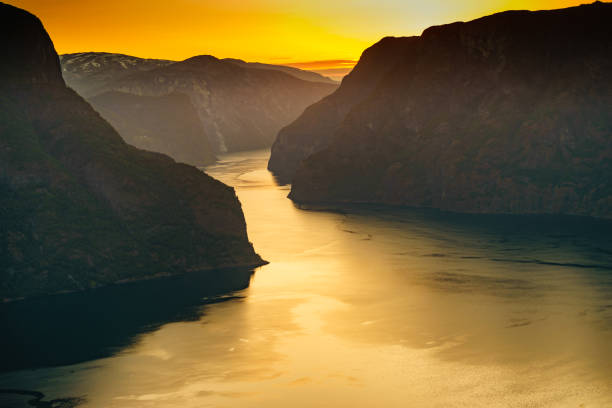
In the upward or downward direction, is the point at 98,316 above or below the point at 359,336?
above

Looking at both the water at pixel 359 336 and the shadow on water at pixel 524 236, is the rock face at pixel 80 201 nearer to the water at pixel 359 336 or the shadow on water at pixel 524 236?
the water at pixel 359 336

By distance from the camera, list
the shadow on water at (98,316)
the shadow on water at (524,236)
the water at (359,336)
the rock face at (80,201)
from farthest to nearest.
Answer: the shadow on water at (524,236) < the rock face at (80,201) < the shadow on water at (98,316) < the water at (359,336)

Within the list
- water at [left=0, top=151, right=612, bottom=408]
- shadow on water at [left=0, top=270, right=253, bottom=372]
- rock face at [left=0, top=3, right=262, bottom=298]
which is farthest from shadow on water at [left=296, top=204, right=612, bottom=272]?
shadow on water at [left=0, top=270, right=253, bottom=372]

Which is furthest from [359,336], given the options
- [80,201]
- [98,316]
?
[80,201]

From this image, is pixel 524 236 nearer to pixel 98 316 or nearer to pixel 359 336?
pixel 359 336

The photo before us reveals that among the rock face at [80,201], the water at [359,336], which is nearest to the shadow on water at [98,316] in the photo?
the water at [359,336]

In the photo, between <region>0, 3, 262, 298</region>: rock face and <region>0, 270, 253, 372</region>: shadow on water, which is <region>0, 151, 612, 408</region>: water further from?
<region>0, 3, 262, 298</region>: rock face
